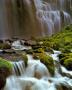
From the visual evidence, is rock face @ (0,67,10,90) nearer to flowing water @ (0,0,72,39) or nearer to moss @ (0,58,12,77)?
moss @ (0,58,12,77)

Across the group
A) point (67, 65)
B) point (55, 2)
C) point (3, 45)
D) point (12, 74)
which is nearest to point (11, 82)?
point (12, 74)

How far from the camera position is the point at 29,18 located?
25.0m

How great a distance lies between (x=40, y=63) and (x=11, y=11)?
12028 millimetres

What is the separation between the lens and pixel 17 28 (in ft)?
79.6

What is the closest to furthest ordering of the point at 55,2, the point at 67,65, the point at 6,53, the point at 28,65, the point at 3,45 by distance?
1. the point at 28,65
2. the point at 67,65
3. the point at 6,53
4. the point at 3,45
5. the point at 55,2

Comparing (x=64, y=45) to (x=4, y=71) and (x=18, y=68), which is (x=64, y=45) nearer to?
(x=18, y=68)

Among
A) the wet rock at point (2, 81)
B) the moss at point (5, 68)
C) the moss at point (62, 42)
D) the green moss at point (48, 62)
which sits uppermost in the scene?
the moss at point (5, 68)

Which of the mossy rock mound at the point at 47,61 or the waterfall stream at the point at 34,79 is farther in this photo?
the mossy rock mound at the point at 47,61

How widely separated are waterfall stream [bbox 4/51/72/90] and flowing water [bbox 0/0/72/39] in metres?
10.6

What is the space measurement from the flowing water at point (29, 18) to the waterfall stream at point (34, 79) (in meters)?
10.6

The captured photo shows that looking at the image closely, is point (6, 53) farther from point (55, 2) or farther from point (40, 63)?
point (55, 2)

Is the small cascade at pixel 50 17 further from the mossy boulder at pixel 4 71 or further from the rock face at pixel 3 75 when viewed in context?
the rock face at pixel 3 75

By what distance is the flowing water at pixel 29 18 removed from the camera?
23.4 meters

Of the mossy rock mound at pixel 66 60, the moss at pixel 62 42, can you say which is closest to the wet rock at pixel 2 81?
the mossy rock mound at pixel 66 60
